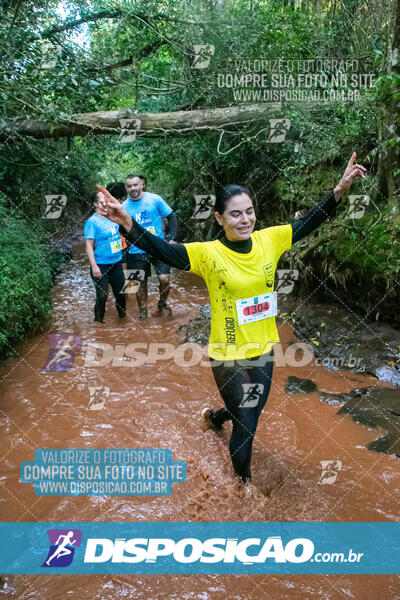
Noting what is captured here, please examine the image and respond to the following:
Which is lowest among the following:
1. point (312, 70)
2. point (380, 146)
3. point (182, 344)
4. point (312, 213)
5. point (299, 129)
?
point (182, 344)

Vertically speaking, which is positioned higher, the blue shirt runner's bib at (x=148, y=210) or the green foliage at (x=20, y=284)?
the blue shirt runner's bib at (x=148, y=210)

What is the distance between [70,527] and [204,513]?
91 cm

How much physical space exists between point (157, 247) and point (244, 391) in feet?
3.55

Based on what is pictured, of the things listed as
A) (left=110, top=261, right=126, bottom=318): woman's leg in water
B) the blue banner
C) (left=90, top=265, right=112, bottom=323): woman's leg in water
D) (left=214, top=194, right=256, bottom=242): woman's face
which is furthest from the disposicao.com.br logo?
(left=110, top=261, right=126, bottom=318): woman's leg in water

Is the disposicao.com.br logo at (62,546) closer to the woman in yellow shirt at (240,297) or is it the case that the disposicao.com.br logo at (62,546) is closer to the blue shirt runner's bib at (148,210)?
the woman in yellow shirt at (240,297)

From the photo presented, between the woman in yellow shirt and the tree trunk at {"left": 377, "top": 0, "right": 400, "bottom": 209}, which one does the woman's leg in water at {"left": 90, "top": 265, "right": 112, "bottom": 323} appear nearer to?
the woman in yellow shirt

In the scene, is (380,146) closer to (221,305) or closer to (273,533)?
(221,305)

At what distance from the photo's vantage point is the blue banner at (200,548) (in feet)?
8.85

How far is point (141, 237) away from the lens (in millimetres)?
2627

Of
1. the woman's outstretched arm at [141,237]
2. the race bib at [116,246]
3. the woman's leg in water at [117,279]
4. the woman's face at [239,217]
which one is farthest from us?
the woman's leg in water at [117,279]

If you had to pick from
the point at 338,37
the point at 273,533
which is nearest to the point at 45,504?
the point at 273,533

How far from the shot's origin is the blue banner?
2.70 m

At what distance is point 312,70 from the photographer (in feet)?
27.8

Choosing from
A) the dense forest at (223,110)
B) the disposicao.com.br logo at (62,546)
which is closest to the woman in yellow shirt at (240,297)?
the disposicao.com.br logo at (62,546)
